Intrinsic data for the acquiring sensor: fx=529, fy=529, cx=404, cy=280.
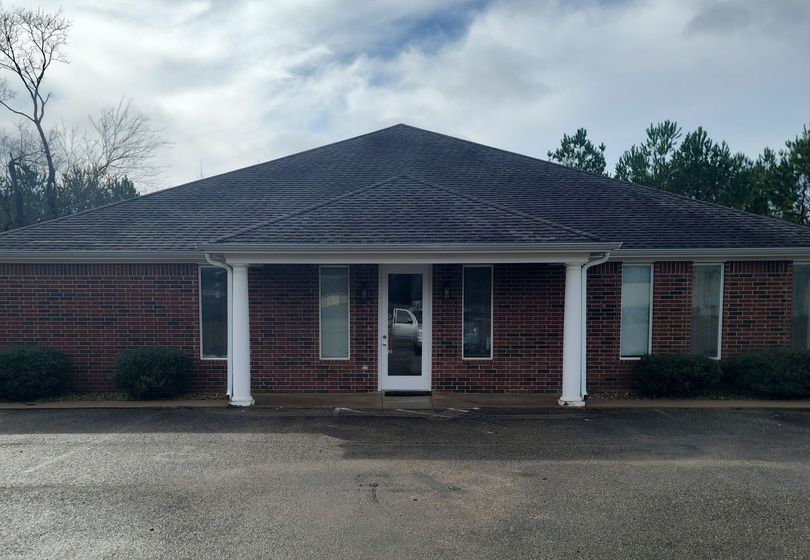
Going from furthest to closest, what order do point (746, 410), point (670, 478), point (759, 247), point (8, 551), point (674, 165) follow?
point (674, 165), point (759, 247), point (746, 410), point (670, 478), point (8, 551)

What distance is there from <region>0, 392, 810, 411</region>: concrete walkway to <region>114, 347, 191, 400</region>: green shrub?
199 millimetres

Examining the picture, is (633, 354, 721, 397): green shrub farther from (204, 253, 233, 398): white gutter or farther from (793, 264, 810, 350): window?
(204, 253, 233, 398): white gutter

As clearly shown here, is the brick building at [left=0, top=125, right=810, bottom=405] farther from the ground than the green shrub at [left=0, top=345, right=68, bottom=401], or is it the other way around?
the brick building at [left=0, top=125, right=810, bottom=405]

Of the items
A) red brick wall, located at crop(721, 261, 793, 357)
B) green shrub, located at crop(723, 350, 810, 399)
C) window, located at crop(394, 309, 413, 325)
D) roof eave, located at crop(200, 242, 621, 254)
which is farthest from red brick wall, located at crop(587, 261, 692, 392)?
window, located at crop(394, 309, 413, 325)

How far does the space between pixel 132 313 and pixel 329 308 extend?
3559 millimetres

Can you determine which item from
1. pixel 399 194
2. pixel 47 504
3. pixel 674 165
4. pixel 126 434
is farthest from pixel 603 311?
pixel 674 165

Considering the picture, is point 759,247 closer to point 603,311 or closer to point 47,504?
point 603,311

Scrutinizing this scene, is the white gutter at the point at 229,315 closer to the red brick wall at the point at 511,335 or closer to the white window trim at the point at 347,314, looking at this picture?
the white window trim at the point at 347,314

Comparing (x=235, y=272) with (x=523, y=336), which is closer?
(x=235, y=272)

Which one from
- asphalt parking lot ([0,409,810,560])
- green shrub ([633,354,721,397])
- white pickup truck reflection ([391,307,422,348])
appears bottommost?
asphalt parking lot ([0,409,810,560])

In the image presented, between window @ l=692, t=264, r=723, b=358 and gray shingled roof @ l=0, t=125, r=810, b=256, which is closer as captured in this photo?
gray shingled roof @ l=0, t=125, r=810, b=256

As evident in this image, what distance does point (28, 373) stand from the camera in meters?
8.80

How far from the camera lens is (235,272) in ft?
28.1

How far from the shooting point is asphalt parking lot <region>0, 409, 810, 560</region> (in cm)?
427
